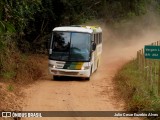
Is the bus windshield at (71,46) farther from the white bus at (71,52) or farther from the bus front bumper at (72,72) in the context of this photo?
the bus front bumper at (72,72)

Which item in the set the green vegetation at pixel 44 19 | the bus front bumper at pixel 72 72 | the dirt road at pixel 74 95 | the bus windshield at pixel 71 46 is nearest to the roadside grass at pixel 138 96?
the dirt road at pixel 74 95

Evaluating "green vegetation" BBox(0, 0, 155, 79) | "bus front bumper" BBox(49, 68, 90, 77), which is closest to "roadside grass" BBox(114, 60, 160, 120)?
"bus front bumper" BBox(49, 68, 90, 77)

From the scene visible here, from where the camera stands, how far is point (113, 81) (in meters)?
18.1

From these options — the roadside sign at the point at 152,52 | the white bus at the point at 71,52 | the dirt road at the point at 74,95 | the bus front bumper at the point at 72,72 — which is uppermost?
the roadside sign at the point at 152,52

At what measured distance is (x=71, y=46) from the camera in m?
18.5

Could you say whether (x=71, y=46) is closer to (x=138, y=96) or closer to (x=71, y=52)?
(x=71, y=52)

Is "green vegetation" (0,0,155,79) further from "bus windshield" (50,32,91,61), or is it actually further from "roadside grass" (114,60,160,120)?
"roadside grass" (114,60,160,120)

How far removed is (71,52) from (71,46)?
0.97 feet

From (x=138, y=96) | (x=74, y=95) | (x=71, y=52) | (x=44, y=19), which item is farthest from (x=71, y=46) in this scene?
(x=44, y=19)

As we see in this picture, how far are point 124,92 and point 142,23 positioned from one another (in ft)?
106

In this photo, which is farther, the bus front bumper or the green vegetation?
the green vegetation

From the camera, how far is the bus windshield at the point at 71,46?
60.2 feet

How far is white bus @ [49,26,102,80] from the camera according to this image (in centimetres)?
1828

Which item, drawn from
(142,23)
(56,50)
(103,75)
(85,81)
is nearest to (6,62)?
(56,50)
